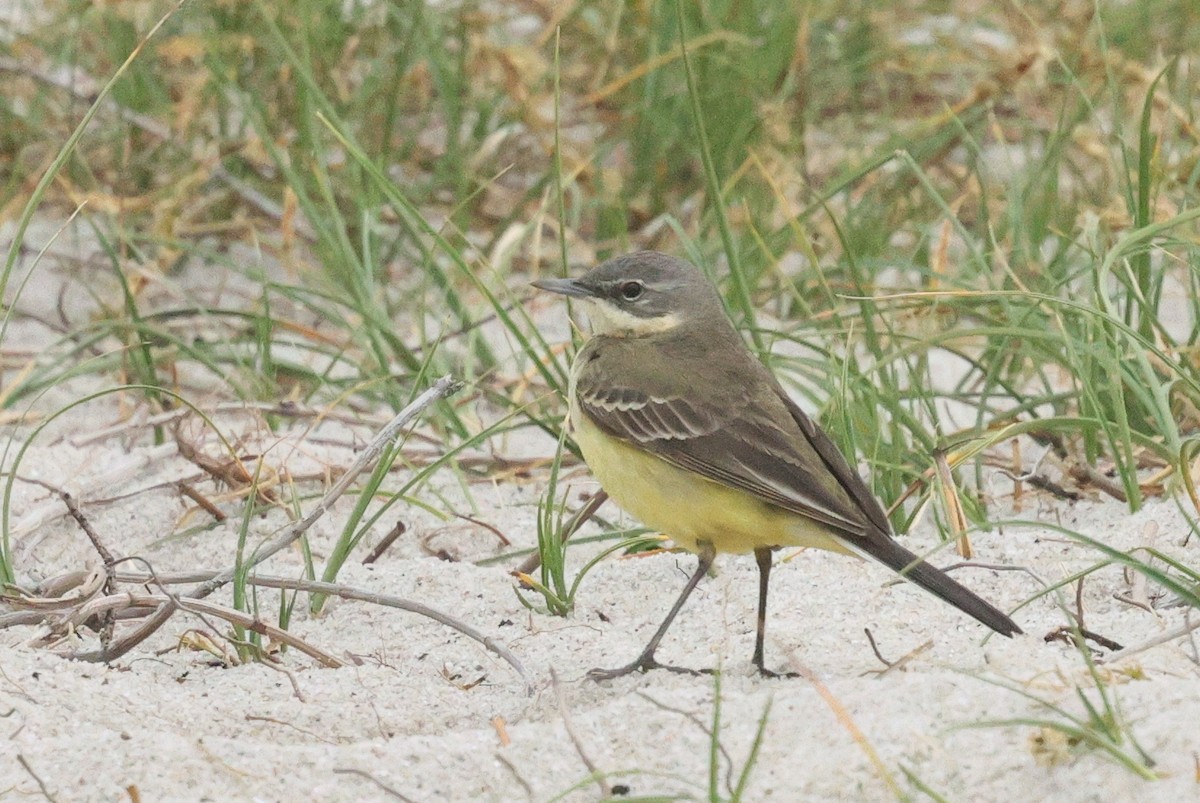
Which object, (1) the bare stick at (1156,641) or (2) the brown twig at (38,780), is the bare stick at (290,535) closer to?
(2) the brown twig at (38,780)

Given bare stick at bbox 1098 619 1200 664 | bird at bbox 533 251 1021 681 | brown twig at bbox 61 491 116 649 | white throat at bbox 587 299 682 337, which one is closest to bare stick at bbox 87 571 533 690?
brown twig at bbox 61 491 116 649

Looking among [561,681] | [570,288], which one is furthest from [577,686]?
[570,288]

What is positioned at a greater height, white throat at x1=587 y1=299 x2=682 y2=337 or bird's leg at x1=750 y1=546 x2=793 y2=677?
white throat at x1=587 y1=299 x2=682 y2=337

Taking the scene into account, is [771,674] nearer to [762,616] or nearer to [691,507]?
[762,616]

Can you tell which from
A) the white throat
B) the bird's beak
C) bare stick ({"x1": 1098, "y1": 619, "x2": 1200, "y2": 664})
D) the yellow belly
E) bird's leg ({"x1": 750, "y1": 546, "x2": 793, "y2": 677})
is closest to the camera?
bare stick ({"x1": 1098, "y1": 619, "x2": 1200, "y2": 664})

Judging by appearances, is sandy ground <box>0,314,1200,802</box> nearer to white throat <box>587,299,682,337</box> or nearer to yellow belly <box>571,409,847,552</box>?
yellow belly <box>571,409,847,552</box>

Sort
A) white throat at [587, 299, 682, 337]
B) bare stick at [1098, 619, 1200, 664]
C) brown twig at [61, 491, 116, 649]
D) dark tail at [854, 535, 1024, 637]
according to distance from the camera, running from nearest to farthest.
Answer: bare stick at [1098, 619, 1200, 664] < dark tail at [854, 535, 1024, 637] < brown twig at [61, 491, 116, 649] < white throat at [587, 299, 682, 337]

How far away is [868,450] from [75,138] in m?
2.32

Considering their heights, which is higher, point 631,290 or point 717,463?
point 631,290

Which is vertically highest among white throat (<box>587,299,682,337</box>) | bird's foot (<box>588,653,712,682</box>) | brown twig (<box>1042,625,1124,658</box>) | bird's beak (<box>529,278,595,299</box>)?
bird's beak (<box>529,278,595,299</box>)

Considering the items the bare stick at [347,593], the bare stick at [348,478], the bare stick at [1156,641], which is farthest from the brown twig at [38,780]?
the bare stick at [1156,641]

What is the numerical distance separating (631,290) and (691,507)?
1.01 meters

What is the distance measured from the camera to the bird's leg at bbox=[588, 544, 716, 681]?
12.7ft

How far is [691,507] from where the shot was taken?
420 centimetres
